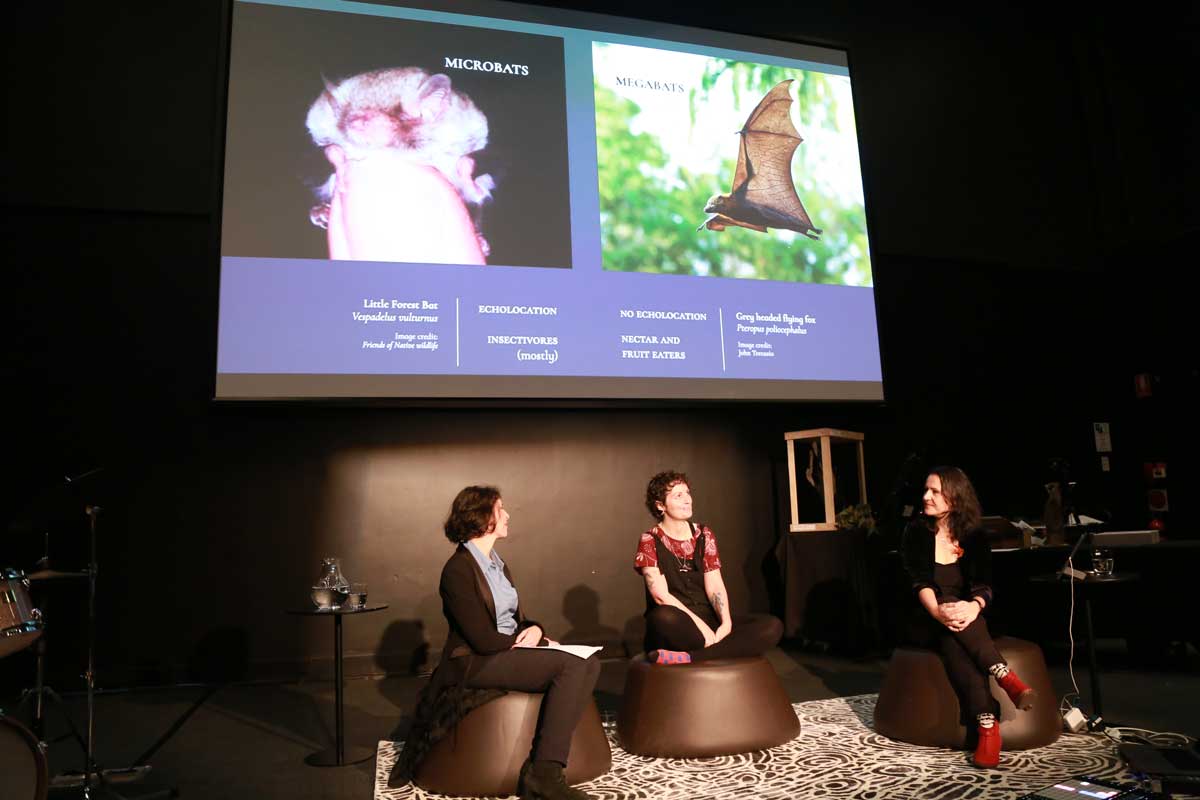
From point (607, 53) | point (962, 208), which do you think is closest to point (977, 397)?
point (962, 208)

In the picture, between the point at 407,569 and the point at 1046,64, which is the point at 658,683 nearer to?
the point at 407,569

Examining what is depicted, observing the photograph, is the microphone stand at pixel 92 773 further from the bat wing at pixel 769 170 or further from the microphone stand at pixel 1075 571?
the bat wing at pixel 769 170

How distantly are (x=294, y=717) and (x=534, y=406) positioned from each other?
1.84m

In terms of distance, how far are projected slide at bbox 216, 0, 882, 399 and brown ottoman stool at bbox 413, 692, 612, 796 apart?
6.62 feet

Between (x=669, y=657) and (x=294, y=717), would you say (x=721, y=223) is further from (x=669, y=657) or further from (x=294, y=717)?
(x=294, y=717)

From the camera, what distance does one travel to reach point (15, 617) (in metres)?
2.38

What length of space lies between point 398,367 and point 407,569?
4.04 feet

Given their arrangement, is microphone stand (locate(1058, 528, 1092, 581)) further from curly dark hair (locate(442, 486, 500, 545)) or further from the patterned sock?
curly dark hair (locate(442, 486, 500, 545))

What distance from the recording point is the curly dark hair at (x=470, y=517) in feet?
9.55
